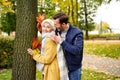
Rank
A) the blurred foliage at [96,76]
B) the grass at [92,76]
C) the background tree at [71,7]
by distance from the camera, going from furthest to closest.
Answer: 1. the background tree at [71,7]
2. the blurred foliage at [96,76]
3. the grass at [92,76]

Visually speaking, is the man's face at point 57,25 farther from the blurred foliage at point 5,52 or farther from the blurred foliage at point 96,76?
the blurred foliage at point 5,52

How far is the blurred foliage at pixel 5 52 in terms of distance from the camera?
14.5 metres

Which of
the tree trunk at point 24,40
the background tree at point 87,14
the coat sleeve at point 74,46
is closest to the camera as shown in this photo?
the coat sleeve at point 74,46

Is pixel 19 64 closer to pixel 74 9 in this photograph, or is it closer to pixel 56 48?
pixel 56 48

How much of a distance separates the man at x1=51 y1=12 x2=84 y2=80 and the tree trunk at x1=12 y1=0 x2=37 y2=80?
2.69 ft

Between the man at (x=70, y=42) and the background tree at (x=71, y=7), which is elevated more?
the man at (x=70, y=42)

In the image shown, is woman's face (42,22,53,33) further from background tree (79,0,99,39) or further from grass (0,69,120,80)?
background tree (79,0,99,39)

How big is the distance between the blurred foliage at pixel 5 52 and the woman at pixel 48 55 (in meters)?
8.94

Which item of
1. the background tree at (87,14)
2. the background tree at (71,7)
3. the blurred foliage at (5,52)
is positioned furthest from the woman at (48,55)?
→ the background tree at (87,14)

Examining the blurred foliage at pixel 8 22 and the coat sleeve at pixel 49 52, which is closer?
the coat sleeve at pixel 49 52

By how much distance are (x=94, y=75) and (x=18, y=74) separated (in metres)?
6.69

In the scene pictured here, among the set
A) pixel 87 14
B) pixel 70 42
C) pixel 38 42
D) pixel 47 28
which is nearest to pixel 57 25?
pixel 47 28

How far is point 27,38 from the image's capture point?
634cm

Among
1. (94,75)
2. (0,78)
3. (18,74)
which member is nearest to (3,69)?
(0,78)
